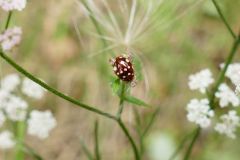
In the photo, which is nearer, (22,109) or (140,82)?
(22,109)

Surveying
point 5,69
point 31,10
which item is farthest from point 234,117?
point 31,10

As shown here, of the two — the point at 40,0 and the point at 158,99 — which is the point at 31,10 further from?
the point at 158,99

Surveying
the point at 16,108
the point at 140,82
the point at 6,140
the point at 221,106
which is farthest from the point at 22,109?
the point at 140,82

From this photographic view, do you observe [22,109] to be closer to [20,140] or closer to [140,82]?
[20,140]

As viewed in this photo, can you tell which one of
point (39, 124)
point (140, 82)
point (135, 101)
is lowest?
point (135, 101)

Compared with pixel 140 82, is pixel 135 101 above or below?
below

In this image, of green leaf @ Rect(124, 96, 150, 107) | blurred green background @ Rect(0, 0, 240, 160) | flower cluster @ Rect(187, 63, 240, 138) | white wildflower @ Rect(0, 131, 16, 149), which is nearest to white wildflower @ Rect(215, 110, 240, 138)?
flower cluster @ Rect(187, 63, 240, 138)

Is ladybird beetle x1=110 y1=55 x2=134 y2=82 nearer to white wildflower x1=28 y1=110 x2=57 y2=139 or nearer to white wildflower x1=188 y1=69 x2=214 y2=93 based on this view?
white wildflower x1=188 y1=69 x2=214 y2=93

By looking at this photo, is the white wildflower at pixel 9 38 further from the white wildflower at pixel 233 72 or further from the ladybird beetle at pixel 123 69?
the white wildflower at pixel 233 72
